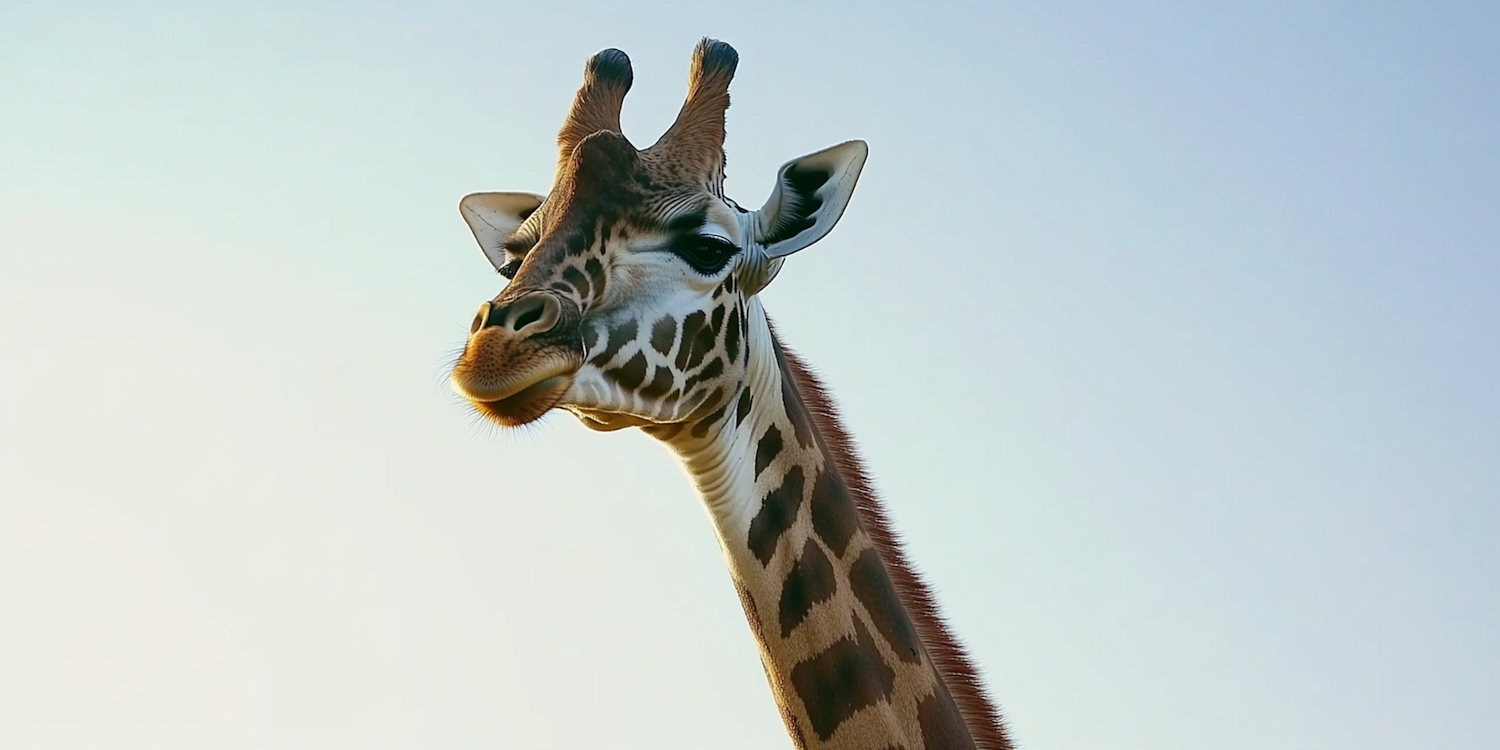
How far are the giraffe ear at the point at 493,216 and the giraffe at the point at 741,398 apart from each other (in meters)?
0.89

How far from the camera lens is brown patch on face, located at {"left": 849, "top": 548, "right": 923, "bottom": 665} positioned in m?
5.13

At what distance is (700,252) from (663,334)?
0.38m

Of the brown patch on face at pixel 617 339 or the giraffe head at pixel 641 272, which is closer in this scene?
the giraffe head at pixel 641 272

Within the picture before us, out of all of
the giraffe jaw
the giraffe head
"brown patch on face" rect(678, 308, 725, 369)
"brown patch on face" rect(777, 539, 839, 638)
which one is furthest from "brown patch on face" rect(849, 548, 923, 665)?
the giraffe jaw

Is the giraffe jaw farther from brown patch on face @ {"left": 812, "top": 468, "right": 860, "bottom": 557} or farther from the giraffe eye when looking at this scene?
brown patch on face @ {"left": 812, "top": 468, "right": 860, "bottom": 557}

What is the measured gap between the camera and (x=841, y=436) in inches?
233

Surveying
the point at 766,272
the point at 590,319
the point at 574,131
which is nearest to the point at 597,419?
the point at 590,319

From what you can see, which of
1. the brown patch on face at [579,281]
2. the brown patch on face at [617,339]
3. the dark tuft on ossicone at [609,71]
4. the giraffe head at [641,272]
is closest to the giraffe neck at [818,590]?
the giraffe head at [641,272]

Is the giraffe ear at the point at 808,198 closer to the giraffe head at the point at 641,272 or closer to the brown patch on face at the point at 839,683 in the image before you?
the giraffe head at the point at 641,272

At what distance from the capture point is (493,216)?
252 inches

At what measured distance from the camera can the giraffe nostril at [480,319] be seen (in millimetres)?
4539

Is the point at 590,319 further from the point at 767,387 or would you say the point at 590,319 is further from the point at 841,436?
the point at 841,436

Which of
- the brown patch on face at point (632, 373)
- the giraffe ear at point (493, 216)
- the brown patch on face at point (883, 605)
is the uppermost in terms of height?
the giraffe ear at point (493, 216)

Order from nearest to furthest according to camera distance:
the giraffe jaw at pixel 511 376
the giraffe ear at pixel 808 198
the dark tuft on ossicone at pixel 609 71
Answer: the giraffe jaw at pixel 511 376, the giraffe ear at pixel 808 198, the dark tuft on ossicone at pixel 609 71
